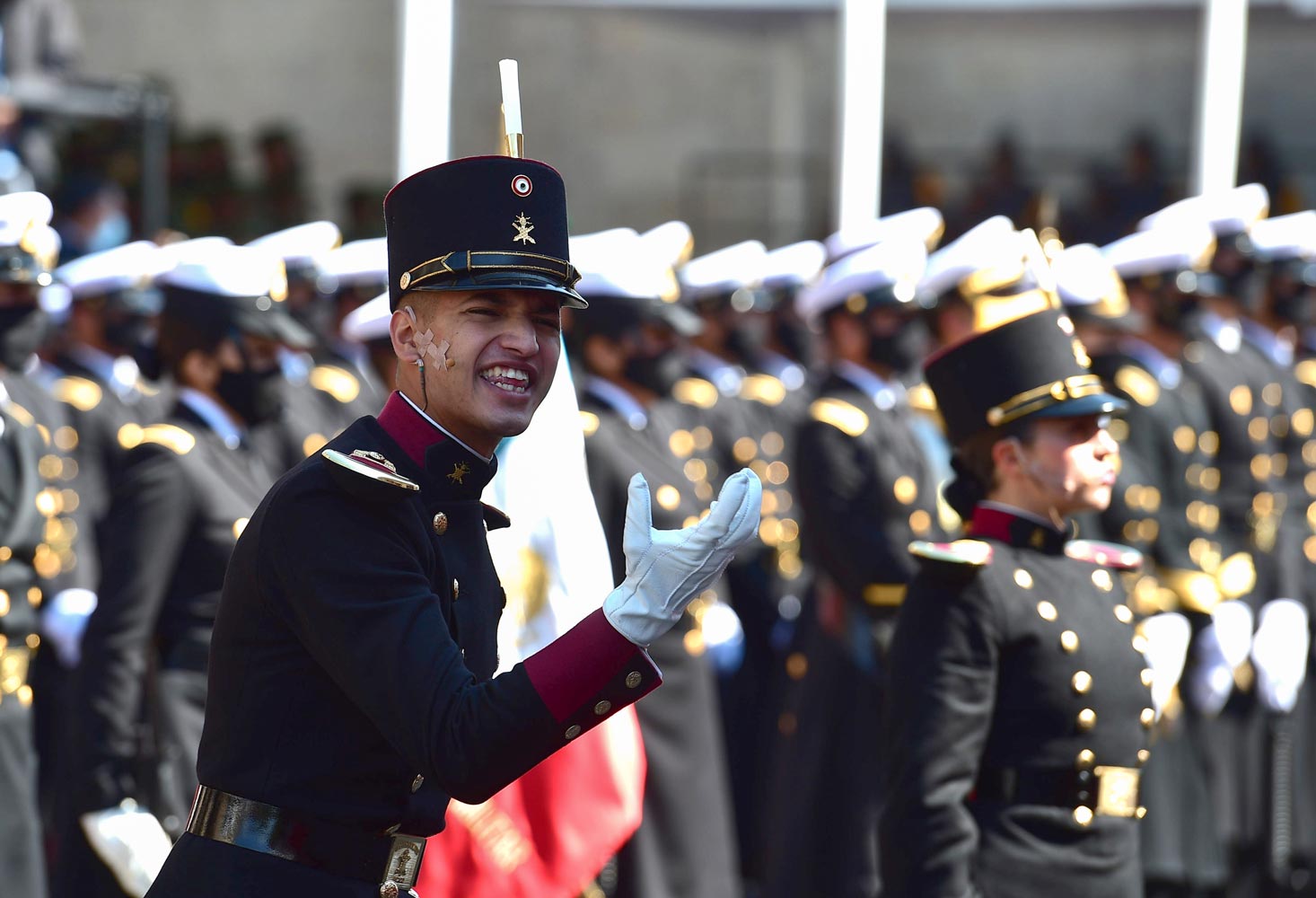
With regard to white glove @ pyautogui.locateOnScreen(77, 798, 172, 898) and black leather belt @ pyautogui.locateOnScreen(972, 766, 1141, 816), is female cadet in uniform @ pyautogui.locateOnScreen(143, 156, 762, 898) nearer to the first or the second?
black leather belt @ pyautogui.locateOnScreen(972, 766, 1141, 816)

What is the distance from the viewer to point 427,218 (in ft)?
8.93

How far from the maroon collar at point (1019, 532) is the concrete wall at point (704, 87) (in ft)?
32.7

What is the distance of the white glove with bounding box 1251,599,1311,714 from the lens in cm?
674

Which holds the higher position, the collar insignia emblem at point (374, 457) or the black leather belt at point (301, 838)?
the collar insignia emblem at point (374, 457)

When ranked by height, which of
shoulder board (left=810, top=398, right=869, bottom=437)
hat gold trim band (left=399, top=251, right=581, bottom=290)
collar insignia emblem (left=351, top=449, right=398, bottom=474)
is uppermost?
shoulder board (left=810, top=398, right=869, bottom=437)

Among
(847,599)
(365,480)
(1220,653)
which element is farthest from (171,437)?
(1220,653)

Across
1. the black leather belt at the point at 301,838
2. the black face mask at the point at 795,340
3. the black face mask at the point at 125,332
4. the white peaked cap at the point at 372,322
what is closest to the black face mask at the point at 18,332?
the white peaked cap at the point at 372,322

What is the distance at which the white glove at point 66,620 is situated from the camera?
602cm

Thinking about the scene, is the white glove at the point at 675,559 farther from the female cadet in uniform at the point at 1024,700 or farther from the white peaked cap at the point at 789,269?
the white peaked cap at the point at 789,269

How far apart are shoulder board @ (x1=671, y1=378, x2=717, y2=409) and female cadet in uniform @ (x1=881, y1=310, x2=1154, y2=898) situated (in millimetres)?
5183

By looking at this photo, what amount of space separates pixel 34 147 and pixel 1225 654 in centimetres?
616

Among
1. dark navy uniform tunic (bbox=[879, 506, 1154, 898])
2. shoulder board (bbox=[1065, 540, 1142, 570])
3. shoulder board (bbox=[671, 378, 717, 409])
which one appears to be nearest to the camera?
dark navy uniform tunic (bbox=[879, 506, 1154, 898])

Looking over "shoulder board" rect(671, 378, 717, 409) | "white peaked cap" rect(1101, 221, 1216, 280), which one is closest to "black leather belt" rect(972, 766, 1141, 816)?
"white peaked cap" rect(1101, 221, 1216, 280)

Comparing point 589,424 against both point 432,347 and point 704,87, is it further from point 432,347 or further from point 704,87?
point 704,87
